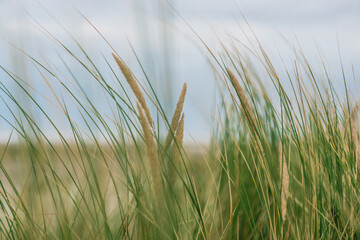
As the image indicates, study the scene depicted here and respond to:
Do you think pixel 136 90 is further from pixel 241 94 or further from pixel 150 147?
pixel 241 94

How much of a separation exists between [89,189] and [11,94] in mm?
297

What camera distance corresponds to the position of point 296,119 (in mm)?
1311

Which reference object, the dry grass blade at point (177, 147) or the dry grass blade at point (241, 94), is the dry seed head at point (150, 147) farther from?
the dry grass blade at point (241, 94)

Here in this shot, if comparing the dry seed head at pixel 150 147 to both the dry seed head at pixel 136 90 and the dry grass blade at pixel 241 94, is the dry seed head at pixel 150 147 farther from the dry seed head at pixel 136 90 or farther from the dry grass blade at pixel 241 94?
the dry grass blade at pixel 241 94

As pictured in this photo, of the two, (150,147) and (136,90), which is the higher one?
(136,90)

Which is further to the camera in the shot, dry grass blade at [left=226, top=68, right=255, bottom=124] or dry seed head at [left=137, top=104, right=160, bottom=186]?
dry grass blade at [left=226, top=68, right=255, bottom=124]

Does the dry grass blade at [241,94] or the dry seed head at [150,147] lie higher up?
the dry grass blade at [241,94]

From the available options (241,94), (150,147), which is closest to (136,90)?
(150,147)

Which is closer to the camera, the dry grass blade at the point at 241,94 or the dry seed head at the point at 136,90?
the dry seed head at the point at 136,90

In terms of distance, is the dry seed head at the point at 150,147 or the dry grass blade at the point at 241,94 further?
the dry grass blade at the point at 241,94

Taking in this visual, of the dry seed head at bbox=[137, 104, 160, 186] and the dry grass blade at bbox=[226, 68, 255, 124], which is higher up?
the dry grass blade at bbox=[226, 68, 255, 124]

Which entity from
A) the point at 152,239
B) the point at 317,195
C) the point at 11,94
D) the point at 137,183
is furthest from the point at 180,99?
the point at 317,195

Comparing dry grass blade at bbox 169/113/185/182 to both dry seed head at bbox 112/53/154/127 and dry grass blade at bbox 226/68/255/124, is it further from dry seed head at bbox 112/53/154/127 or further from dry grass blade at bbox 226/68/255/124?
dry grass blade at bbox 226/68/255/124

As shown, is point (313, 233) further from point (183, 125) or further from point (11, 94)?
point (11, 94)
